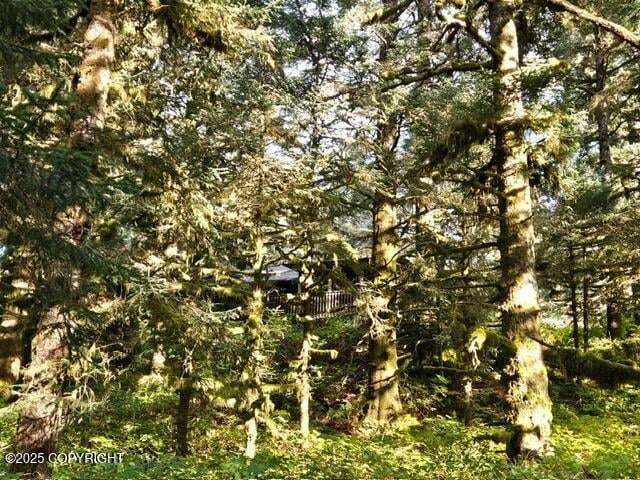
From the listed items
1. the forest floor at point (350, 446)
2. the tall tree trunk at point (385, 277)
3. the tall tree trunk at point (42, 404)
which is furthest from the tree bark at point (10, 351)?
the tall tree trunk at point (385, 277)

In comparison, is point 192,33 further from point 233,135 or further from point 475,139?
point 475,139

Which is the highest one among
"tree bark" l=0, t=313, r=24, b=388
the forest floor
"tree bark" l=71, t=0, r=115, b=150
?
"tree bark" l=71, t=0, r=115, b=150

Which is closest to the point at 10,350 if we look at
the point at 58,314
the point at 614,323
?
the point at 58,314

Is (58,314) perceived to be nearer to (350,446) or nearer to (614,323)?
(350,446)

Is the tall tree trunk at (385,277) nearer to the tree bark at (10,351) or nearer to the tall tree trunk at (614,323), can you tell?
the tall tree trunk at (614,323)

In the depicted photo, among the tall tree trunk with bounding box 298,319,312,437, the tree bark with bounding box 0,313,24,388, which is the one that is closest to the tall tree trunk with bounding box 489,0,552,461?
the tall tree trunk with bounding box 298,319,312,437

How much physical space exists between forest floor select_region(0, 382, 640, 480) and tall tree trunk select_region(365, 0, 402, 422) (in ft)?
2.98

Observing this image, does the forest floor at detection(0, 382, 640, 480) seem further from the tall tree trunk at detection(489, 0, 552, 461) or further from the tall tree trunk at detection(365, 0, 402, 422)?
the tall tree trunk at detection(365, 0, 402, 422)

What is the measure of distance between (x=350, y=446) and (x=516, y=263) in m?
5.26

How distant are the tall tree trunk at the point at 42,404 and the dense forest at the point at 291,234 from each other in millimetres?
34

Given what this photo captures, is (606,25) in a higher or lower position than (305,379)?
higher

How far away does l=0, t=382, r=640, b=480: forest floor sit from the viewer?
18.4ft

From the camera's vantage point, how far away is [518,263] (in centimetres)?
664

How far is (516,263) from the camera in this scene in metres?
6.65
